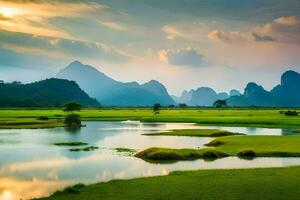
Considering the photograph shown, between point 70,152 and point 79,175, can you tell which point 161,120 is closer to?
point 70,152

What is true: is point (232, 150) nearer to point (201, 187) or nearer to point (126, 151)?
point (126, 151)

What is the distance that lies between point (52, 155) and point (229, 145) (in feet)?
81.0

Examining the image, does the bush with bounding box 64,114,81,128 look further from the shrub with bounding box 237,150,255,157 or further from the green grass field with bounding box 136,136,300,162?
the shrub with bounding box 237,150,255,157

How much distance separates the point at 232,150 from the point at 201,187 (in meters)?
24.8

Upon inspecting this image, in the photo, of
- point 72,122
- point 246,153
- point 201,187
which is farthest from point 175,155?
point 72,122

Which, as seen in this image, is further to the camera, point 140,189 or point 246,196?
point 140,189

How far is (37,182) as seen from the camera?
1391 inches

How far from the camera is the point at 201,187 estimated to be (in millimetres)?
30344

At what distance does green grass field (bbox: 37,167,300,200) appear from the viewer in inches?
1087

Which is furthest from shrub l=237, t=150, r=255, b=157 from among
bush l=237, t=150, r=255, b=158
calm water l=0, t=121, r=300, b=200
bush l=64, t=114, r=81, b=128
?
bush l=64, t=114, r=81, b=128

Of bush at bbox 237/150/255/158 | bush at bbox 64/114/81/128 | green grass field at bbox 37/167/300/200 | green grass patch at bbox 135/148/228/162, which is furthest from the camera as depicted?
bush at bbox 64/114/81/128

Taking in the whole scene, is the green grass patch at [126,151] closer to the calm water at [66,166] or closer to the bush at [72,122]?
the calm water at [66,166]

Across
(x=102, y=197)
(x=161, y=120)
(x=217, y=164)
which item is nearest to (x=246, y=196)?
(x=102, y=197)

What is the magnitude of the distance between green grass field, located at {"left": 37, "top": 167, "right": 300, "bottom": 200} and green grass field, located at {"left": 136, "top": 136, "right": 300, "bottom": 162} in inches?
452
